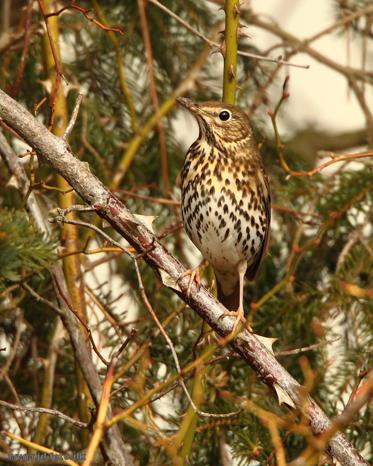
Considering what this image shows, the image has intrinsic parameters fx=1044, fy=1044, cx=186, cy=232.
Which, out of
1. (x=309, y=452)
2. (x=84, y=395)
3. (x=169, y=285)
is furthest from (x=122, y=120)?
(x=309, y=452)

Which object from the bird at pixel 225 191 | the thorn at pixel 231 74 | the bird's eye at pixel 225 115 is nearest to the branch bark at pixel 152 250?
the thorn at pixel 231 74

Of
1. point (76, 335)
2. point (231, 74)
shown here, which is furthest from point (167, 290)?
point (231, 74)

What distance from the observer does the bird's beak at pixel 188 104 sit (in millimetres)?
3400

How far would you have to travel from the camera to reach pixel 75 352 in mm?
2850

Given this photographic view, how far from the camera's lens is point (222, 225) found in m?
3.56

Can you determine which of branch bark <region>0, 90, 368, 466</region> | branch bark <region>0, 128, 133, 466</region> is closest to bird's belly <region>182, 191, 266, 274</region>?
branch bark <region>0, 128, 133, 466</region>

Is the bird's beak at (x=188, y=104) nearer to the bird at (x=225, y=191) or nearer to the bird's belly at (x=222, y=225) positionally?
the bird at (x=225, y=191)

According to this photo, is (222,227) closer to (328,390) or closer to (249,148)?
(249,148)

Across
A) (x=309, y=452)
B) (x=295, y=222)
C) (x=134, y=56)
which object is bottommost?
(x=309, y=452)

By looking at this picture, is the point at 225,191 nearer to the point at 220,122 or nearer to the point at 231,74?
the point at 220,122

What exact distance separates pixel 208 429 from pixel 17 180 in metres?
0.93

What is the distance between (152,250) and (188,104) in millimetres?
1119

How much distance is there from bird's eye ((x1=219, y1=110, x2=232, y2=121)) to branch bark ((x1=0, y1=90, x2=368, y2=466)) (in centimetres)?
110

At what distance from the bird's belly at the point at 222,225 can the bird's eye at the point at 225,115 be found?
0.26 m
